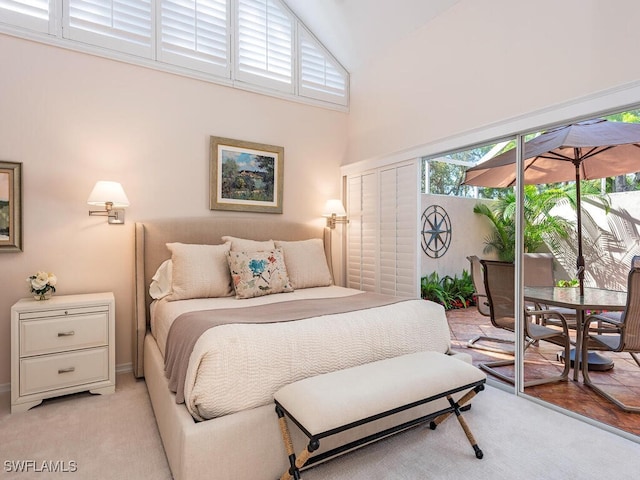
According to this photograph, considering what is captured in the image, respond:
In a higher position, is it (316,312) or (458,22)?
(458,22)

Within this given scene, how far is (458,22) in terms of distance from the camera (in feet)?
9.96

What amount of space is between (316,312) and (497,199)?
211 centimetres

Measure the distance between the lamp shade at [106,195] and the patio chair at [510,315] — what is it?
3.02 m

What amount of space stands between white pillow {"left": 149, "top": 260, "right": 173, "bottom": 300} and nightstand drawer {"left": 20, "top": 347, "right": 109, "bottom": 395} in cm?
57

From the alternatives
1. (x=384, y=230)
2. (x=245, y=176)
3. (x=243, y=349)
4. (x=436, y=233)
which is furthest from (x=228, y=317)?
(x=436, y=233)

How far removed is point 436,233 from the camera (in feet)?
16.9

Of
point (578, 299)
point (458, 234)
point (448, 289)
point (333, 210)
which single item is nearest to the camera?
point (578, 299)

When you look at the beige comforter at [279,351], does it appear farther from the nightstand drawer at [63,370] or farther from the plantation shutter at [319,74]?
the plantation shutter at [319,74]

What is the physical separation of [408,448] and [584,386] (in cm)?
158

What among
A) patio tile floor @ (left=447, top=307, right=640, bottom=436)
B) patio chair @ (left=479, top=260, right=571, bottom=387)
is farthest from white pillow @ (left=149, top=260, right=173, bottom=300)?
patio tile floor @ (left=447, top=307, right=640, bottom=436)

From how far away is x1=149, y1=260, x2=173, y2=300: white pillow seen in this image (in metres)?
3.05

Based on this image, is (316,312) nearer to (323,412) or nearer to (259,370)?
(259,370)

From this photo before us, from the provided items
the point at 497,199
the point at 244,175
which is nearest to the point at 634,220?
the point at 497,199

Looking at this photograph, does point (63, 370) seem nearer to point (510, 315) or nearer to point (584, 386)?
point (510, 315)
